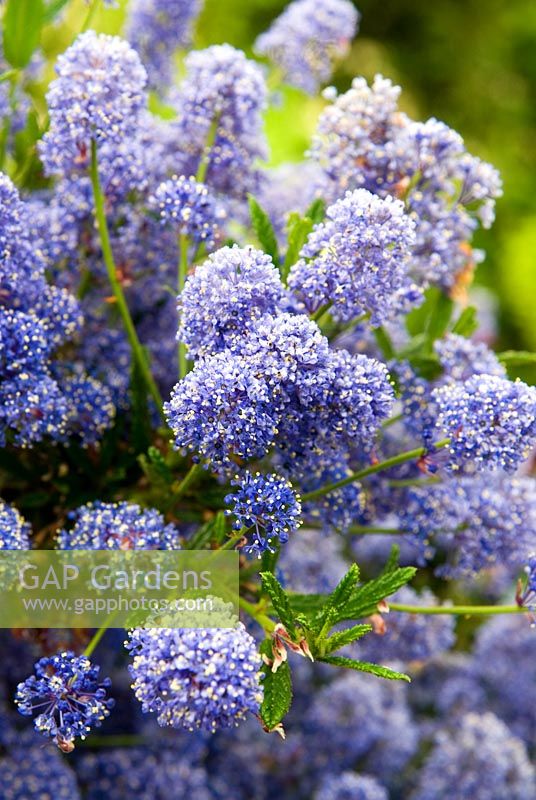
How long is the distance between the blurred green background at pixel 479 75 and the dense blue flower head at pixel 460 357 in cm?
245

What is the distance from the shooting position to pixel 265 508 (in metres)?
0.54

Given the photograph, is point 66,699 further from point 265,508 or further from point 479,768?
point 479,768

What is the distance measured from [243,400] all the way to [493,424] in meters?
0.18

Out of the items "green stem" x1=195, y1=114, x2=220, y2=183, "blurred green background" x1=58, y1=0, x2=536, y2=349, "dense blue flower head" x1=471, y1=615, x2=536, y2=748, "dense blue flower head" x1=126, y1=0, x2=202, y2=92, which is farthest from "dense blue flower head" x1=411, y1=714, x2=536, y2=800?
"blurred green background" x1=58, y1=0, x2=536, y2=349

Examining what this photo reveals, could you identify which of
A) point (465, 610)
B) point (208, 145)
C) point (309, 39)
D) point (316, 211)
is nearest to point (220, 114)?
point (208, 145)

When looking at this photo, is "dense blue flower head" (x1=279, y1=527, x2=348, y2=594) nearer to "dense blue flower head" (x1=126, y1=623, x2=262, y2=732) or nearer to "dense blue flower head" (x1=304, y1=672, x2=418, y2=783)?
"dense blue flower head" (x1=304, y1=672, x2=418, y2=783)

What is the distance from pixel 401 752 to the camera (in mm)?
1088

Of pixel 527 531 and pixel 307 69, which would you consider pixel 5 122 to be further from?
pixel 527 531

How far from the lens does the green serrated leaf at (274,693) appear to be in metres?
0.53

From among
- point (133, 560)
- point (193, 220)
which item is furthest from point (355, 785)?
→ point (193, 220)

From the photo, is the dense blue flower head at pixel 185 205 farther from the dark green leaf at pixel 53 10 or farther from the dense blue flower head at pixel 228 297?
the dark green leaf at pixel 53 10

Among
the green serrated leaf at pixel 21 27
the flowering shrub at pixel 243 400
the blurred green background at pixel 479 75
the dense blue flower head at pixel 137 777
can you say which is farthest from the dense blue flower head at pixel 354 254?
the blurred green background at pixel 479 75

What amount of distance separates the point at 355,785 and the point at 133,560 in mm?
476

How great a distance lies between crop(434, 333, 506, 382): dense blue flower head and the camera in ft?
2.41
